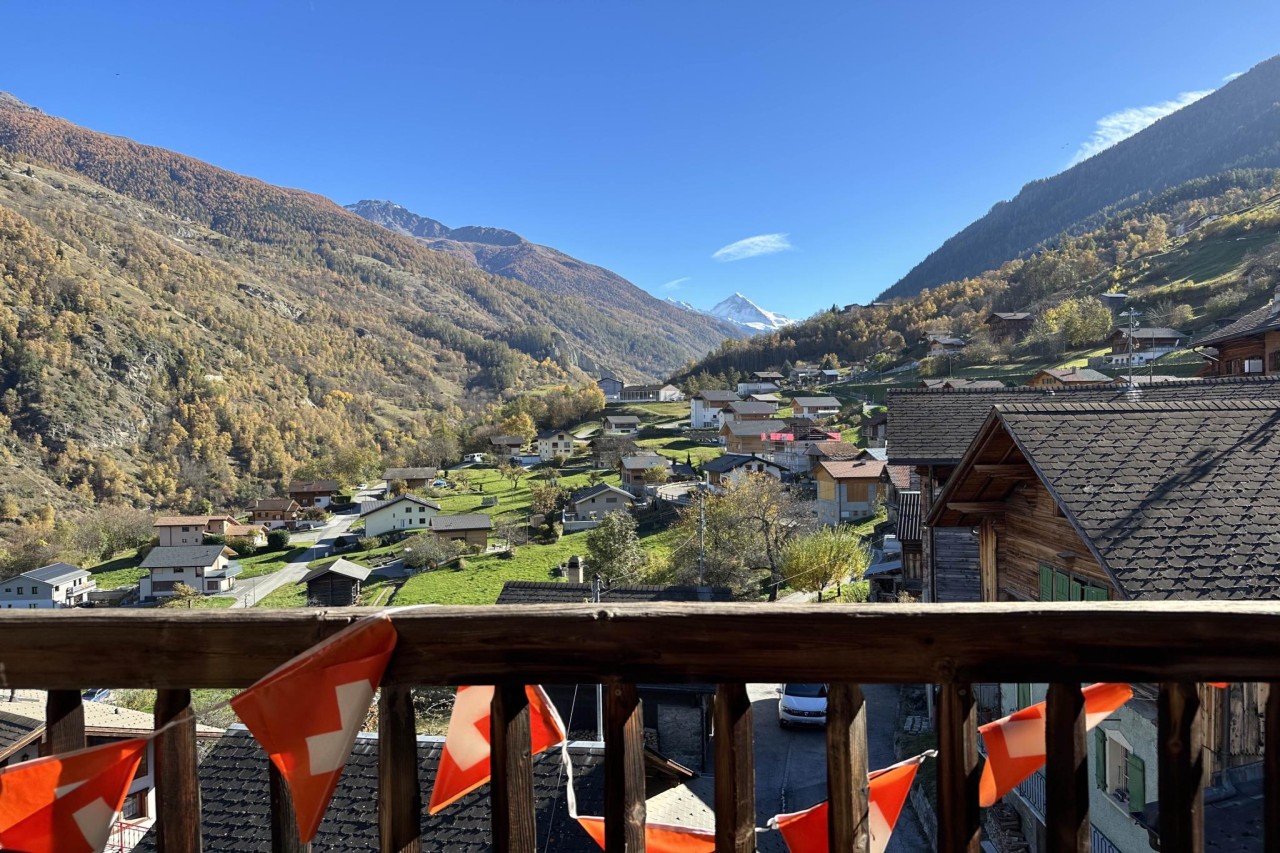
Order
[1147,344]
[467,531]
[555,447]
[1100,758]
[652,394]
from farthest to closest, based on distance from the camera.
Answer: [652,394] → [555,447] → [1147,344] → [467,531] → [1100,758]

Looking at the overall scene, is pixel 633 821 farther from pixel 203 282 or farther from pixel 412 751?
pixel 203 282

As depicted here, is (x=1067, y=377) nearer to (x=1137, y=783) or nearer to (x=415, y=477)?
(x=1137, y=783)

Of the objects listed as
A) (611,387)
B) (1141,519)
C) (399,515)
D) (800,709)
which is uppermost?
(611,387)

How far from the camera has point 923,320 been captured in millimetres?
110250

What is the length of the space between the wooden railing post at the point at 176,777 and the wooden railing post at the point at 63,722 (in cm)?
17

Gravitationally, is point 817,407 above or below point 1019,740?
below

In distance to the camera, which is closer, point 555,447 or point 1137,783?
point 1137,783

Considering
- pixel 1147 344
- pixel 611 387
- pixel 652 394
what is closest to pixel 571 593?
pixel 1147 344

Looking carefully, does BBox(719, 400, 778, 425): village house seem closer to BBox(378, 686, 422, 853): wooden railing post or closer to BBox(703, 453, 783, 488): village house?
BBox(703, 453, 783, 488): village house

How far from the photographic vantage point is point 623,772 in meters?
1.25

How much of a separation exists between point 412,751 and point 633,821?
41cm

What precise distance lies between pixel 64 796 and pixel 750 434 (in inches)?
2641

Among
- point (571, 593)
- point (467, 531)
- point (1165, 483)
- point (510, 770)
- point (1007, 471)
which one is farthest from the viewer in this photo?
point (467, 531)

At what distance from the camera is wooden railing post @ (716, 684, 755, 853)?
1.24 m
